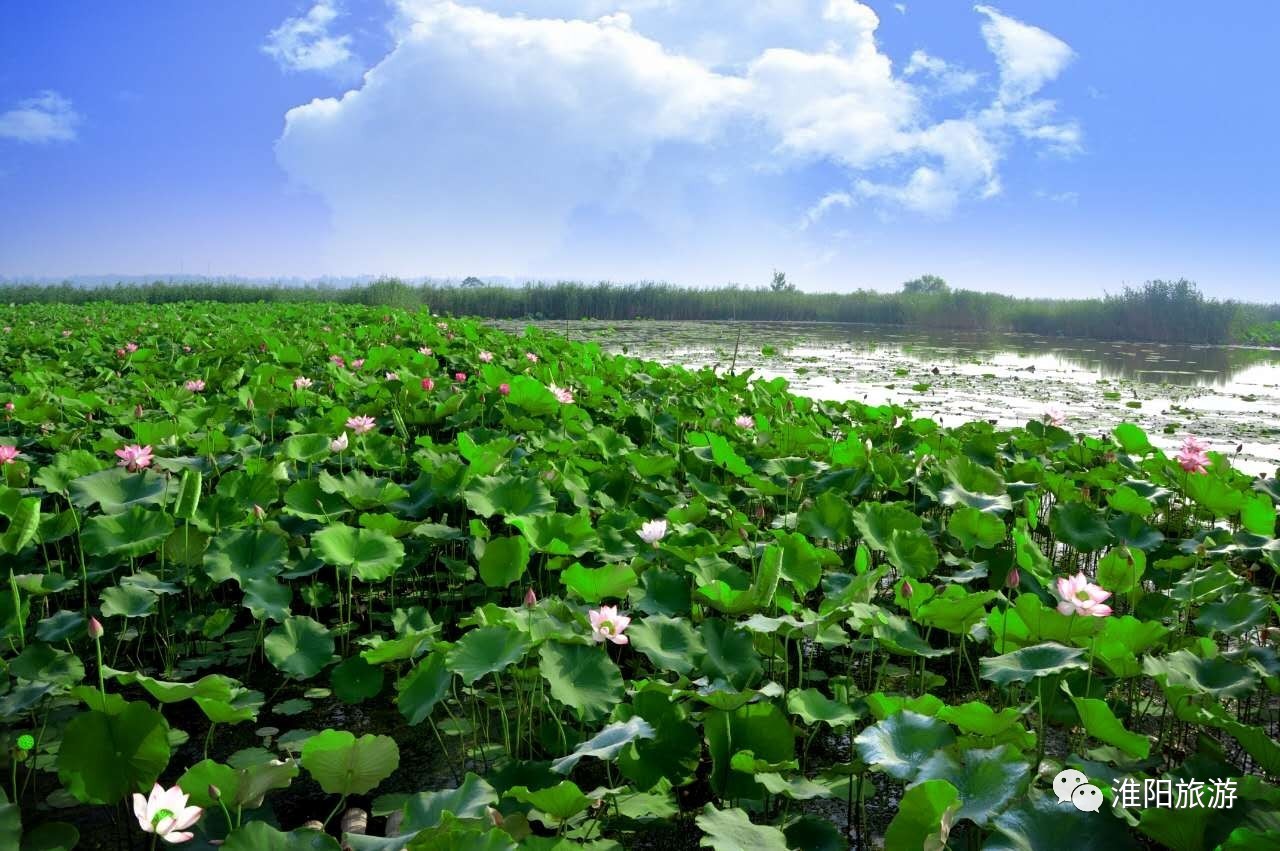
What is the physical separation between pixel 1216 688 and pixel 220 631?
2.28 meters

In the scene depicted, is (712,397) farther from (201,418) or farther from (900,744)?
(900,744)

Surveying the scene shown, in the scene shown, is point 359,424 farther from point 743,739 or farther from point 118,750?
point 743,739

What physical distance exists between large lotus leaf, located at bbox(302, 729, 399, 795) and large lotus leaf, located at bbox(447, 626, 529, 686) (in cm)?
19

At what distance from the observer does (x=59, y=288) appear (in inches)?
934

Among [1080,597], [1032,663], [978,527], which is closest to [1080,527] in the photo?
[978,527]

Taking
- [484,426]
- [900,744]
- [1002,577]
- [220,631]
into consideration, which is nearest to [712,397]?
[484,426]

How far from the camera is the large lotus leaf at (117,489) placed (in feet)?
7.15

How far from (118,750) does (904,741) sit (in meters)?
1.24

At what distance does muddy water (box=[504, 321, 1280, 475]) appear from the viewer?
6.68 meters

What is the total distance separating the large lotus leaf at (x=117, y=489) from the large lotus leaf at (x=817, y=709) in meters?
1.82

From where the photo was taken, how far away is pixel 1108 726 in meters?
1.29

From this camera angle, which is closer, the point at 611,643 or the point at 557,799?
the point at 557,799

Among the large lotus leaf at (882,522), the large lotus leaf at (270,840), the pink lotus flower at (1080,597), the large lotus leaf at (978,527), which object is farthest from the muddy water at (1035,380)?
the large lotus leaf at (270,840)

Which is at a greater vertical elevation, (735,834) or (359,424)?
(359,424)
